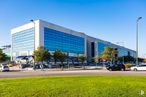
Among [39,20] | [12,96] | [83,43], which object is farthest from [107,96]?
[83,43]

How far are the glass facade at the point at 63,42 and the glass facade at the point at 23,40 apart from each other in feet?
24.3

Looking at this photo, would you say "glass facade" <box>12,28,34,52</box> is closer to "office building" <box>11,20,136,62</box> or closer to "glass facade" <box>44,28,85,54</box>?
"office building" <box>11,20,136,62</box>

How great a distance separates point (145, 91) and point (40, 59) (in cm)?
5774

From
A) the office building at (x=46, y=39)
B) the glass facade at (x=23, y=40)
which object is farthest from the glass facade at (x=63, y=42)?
the glass facade at (x=23, y=40)

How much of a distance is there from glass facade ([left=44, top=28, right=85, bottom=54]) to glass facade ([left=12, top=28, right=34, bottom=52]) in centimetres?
740

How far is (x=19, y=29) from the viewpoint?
12988cm

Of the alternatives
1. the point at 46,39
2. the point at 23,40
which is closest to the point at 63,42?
the point at 46,39

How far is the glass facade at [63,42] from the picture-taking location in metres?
115

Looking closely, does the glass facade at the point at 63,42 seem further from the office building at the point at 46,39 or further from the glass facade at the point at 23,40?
the glass facade at the point at 23,40

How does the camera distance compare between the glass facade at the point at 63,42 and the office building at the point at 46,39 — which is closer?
the office building at the point at 46,39

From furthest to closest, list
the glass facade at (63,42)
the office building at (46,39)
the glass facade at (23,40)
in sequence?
the glass facade at (23,40)
the glass facade at (63,42)
the office building at (46,39)

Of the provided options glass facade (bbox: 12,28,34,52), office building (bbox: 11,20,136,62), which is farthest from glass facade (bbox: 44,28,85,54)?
glass facade (bbox: 12,28,34,52)

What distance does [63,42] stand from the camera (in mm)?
127562

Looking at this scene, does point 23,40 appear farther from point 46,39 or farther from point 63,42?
point 63,42
